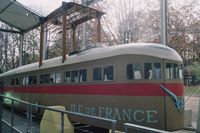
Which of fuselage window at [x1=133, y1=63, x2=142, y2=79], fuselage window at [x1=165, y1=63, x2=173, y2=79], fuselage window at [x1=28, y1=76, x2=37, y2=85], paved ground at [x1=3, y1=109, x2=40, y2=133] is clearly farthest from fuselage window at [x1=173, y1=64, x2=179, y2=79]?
fuselage window at [x1=28, y1=76, x2=37, y2=85]

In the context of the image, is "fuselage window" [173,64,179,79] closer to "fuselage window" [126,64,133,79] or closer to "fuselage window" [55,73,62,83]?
"fuselage window" [126,64,133,79]

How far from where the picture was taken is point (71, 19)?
1509cm

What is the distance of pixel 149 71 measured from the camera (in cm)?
852

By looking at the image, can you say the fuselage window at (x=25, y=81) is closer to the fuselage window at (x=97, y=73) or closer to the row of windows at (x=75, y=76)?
the row of windows at (x=75, y=76)

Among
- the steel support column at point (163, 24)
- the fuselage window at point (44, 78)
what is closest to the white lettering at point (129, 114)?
the fuselage window at point (44, 78)

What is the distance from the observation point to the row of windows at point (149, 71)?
27.9 feet

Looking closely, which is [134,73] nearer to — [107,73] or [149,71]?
[149,71]

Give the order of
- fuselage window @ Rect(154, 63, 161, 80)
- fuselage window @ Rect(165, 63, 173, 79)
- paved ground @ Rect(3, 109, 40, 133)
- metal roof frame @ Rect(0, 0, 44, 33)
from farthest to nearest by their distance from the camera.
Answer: metal roof frame @ Rect(0, 0, 44, 33) → fuselage window @ Rect(165, 63, 173, 79) → fuselage window @ Rect(154, 63, 161, 80) → paved ground @ Rect(3, 109, 40, 133)

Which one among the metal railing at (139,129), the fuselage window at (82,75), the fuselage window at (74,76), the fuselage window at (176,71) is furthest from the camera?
the fuselage window at (74,76)

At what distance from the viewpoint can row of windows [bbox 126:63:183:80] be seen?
8.49m

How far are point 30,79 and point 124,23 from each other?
1243 cm

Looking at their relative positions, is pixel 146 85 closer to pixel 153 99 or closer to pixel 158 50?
pixel 153 99

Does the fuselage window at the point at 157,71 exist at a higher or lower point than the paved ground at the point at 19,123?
higher

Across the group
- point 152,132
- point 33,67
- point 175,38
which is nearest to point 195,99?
point 175,38
